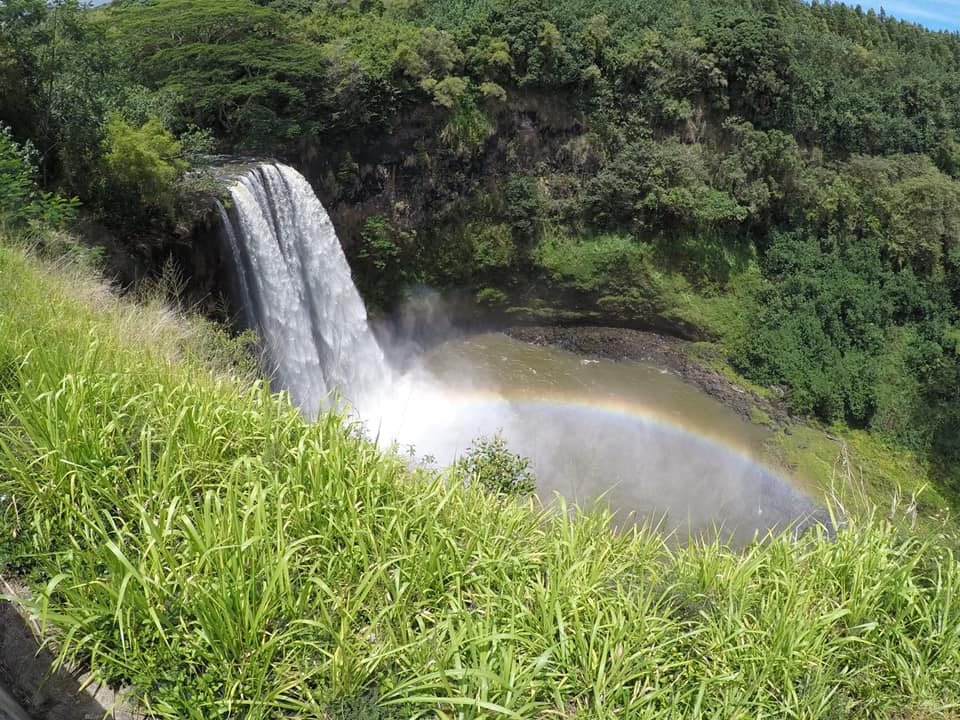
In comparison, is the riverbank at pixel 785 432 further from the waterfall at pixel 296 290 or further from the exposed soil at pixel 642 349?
the waterfall at pixel 296 290

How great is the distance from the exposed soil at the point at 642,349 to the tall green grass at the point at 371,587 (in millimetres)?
14184

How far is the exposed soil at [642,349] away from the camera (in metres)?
17.1

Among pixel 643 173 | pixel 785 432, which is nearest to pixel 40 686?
pixel 785 432

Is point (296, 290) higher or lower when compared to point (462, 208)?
lower

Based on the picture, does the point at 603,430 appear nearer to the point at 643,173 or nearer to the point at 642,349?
the point at 642,349

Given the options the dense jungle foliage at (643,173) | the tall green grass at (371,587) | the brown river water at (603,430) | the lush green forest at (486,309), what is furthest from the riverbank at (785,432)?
the tall green grass at (371,587)

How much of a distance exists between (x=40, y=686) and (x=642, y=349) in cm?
1777

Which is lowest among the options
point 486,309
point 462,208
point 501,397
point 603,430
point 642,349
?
point 603,430

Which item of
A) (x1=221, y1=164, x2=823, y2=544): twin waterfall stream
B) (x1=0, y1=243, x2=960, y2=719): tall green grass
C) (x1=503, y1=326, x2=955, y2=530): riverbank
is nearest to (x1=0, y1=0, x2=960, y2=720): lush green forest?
(x1=0, y1=243, x2=960, y2=719): tall green grass

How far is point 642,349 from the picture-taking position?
18609 millimetres

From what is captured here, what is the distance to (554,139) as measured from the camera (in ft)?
64.3

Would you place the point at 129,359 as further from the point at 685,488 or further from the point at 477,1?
the point at 477,1

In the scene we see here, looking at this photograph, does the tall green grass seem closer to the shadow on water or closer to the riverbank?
the shadow on water

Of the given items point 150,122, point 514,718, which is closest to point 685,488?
point 514,718
